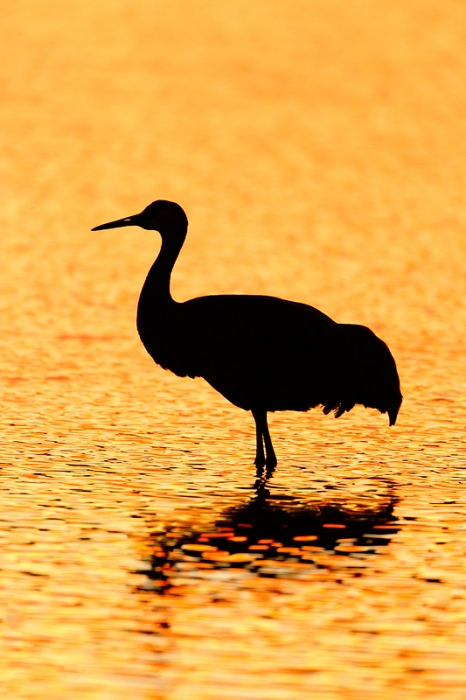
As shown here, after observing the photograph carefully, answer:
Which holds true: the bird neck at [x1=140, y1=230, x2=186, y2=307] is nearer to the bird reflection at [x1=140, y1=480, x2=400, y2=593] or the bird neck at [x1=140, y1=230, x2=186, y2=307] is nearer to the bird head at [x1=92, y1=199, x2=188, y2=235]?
the bird head at [x1=92, y1=199, x2=188, y2=235]

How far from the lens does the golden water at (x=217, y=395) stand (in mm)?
9680

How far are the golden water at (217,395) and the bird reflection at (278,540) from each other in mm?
32

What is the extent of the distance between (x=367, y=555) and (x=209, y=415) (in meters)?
5.99

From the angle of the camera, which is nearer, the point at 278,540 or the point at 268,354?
the point at 278,540

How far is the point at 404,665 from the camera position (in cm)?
928

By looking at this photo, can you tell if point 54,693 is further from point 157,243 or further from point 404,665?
point 157,243

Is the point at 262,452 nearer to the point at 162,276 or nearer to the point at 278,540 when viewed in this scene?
the point at 162,276

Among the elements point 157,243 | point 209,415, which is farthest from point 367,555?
point 157,243

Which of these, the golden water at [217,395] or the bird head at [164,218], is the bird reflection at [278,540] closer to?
the golden water at [217,395]

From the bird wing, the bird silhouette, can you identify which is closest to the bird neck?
the bird silhouette

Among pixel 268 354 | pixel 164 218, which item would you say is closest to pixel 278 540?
pixel 268 354

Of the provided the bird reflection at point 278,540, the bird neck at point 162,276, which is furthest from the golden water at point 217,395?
the bird neck at point 162,276

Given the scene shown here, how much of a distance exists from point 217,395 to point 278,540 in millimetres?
6854

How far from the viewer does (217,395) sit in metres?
18.9
